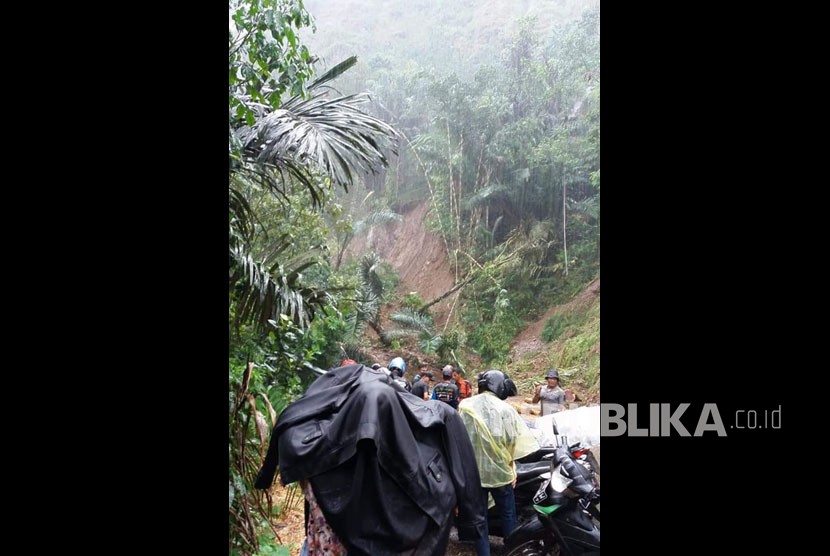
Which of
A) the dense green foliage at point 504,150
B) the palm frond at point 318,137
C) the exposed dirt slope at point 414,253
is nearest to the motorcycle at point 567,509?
the palm frond at point 318,137

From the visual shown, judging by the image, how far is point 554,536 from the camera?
316 cm

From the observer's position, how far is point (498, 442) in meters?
3.29

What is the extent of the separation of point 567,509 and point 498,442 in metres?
0.43

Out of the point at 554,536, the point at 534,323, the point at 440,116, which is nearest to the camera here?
the point at 554,536

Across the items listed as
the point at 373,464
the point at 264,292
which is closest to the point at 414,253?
the point at 264,292

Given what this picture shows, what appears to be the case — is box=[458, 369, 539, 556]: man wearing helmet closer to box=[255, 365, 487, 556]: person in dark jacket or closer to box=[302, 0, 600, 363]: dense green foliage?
box=[255, 365, 487, 556]: person in dark jacket

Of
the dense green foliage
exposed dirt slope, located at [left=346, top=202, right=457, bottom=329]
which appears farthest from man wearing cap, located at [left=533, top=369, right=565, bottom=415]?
exposed dirt slope, located at [left=346, top=202, right=457, bottom=329]

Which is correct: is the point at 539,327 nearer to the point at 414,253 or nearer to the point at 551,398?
the point at 414,253

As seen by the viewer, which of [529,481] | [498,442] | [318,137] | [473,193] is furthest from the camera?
[473,193]
